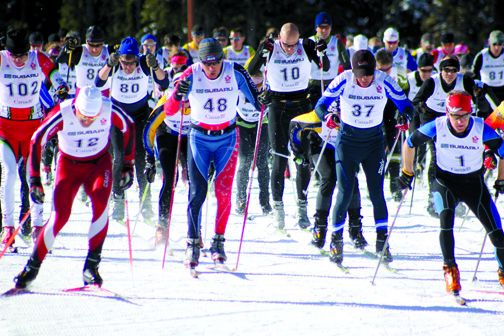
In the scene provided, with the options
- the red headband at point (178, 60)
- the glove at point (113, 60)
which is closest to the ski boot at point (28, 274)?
the glove at point (113, 60)

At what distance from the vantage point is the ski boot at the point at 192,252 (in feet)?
24.4

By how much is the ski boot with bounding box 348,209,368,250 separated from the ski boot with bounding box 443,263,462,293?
166 cm

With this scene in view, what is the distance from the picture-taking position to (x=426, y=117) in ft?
33.2

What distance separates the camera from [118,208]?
383 inches

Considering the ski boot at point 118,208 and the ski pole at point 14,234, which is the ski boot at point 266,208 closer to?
the ski boot at point 118,208

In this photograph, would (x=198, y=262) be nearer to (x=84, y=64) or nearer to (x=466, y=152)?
(x=466, y=152)

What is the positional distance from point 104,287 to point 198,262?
1030 mm

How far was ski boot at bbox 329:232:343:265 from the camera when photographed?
7.71 m

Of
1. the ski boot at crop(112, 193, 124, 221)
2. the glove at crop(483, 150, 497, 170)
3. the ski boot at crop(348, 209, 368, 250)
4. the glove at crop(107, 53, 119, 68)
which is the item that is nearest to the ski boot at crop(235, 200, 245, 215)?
the ski boot at crop(112, 193, 124, 221)

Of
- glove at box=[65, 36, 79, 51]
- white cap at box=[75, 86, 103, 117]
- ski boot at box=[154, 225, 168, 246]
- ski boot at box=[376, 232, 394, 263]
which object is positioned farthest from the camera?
glove at box=[65, 36, 79, 51]

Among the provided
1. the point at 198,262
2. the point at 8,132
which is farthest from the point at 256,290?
the point at 8,132

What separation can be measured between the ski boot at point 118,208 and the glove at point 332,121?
309 centimetres

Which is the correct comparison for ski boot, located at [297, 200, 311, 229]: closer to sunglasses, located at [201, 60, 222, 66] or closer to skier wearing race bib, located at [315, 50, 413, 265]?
skier wearing race bib, located at [315, 50, 413, 265]

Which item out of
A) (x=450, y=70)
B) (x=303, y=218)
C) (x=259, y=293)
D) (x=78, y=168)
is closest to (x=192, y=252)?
(x=259, y=293)
